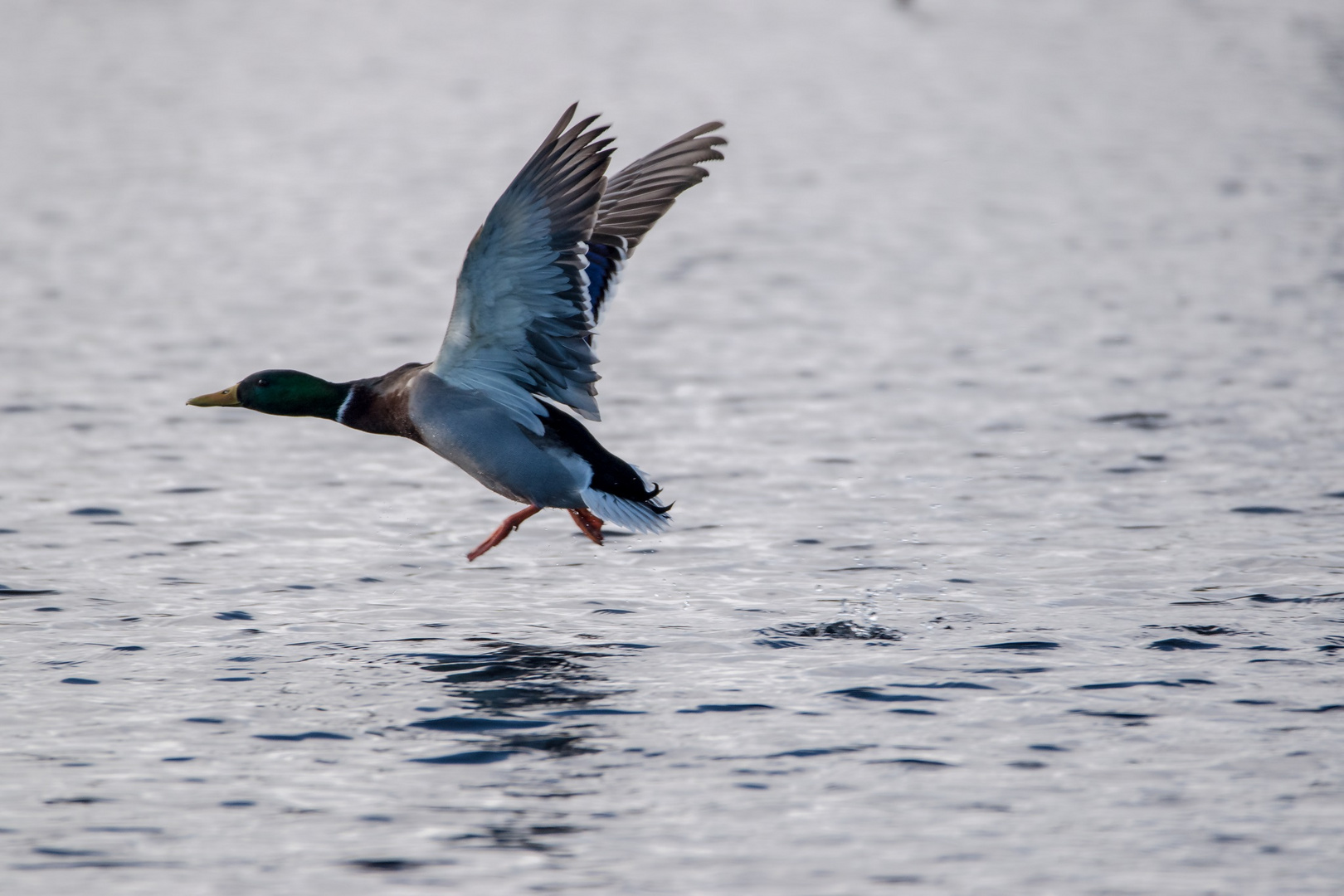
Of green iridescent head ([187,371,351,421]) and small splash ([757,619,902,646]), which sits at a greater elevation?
green iridescent head ([187,371,351,421])

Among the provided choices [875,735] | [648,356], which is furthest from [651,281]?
[875,735]

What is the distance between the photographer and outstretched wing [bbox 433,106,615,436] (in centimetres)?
780

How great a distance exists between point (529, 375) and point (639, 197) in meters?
1.36

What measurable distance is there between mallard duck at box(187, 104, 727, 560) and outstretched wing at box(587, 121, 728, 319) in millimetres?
12

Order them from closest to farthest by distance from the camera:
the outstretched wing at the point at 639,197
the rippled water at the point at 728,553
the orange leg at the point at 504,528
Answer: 1. the rippled water at the point at 728,553
2. the orange leg at the point at 504,528
3. the outstretched wing at the point at 639,197

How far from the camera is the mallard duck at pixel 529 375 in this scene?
7.83 m

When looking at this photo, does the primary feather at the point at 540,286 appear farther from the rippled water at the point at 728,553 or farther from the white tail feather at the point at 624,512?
the rippled water at the point at 728,553

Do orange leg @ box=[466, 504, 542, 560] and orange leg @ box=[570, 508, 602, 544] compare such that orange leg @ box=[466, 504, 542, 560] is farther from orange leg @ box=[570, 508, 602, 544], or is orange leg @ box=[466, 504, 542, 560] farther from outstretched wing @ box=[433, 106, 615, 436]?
outstretched wing @ box=[433, 106, 615, 436]

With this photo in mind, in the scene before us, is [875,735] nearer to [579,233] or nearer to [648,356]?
[579,233]

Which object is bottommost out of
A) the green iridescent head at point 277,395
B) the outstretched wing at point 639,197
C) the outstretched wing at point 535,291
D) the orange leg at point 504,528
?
the orange leg at point 504,528

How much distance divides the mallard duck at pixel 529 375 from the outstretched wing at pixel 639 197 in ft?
0.04

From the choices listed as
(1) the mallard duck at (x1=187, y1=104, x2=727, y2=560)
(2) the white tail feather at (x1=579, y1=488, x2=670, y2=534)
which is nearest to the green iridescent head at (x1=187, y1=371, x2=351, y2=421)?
(1) the mallard duck at (x1=187, y1=104, x2=727, y2=560)

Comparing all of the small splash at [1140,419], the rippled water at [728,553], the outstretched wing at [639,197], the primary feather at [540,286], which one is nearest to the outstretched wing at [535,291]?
the primary feather at [540,286]

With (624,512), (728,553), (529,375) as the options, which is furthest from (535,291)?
(728,553)
